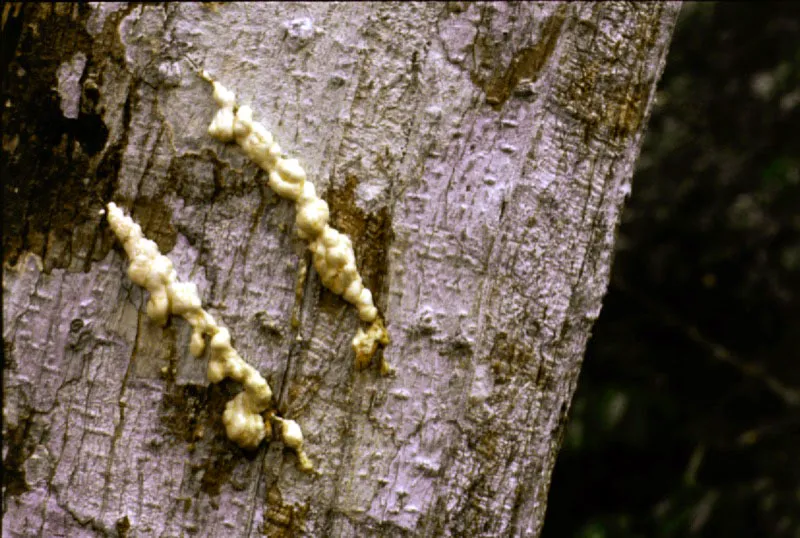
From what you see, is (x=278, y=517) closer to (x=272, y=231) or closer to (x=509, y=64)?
(x=272, y=231)

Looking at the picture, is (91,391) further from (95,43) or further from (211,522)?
(95,43)

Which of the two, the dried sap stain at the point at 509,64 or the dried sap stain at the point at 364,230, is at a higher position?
the dried sap stain at the point at 509,64

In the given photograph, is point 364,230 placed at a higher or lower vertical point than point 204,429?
higher

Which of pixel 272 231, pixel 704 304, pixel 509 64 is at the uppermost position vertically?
pixel 704 304

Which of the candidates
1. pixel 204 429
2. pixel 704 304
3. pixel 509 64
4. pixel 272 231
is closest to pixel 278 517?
pixel 204 429

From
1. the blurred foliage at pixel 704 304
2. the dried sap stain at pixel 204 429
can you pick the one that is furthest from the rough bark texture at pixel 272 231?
the blurred foliage at pixel 704 304

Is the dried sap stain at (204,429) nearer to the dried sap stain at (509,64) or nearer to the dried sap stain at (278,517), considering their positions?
the dried sap stain at (278,517)

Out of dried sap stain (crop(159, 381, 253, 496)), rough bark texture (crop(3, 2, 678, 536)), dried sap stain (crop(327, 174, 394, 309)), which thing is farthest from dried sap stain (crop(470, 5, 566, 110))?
dried sap stain (crop(159, 381, 253, 496))
